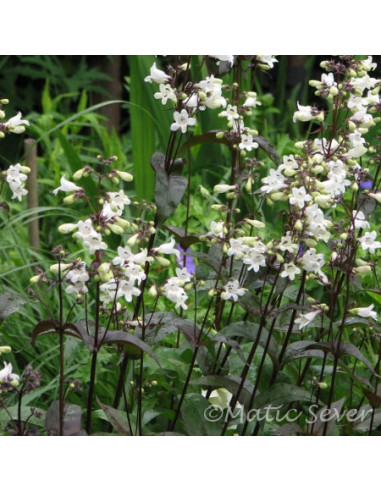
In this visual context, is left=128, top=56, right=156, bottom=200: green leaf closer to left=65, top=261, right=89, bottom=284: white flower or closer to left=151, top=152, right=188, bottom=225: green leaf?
left=151, top=152, right=188, bottom=225: green leaf

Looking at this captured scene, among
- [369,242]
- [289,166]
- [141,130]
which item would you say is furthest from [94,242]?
[141,130]

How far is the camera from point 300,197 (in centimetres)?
183

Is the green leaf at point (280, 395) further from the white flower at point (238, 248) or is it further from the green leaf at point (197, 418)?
the white flower at point (238, 248)

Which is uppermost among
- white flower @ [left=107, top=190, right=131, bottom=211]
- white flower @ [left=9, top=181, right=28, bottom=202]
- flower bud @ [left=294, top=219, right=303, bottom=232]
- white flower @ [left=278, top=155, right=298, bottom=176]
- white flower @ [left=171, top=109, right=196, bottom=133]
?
white flower @ [left=171, top=109, right=196, bottom=133]

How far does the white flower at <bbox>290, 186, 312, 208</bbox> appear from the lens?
71.3 inches

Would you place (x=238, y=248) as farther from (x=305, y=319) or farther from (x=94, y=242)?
(x=94, y=242)

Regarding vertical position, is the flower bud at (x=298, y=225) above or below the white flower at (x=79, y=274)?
above

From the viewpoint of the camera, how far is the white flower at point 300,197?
181 centimetres

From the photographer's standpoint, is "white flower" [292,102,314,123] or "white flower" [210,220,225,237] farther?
"white flower" [292,102,314,123]

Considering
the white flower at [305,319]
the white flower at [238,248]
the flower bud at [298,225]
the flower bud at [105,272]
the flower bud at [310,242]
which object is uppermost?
the flower bud at [298,225]

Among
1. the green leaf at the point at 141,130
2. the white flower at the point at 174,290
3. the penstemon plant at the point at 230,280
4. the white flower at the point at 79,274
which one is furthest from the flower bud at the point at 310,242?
the green leaf at the point at 141,130

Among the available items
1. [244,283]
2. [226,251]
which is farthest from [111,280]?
[244,283]

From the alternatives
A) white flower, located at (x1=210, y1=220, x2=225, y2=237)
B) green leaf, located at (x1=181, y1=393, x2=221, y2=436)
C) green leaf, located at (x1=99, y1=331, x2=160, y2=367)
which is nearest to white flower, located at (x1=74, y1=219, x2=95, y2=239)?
green leaf, located at (x1=99, y1=331, x2=160, y2=367)

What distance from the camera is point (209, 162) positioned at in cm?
407
